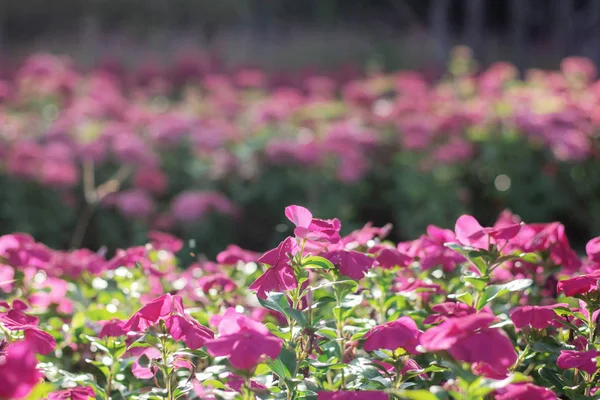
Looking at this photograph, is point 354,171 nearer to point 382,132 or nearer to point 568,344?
point 382,132

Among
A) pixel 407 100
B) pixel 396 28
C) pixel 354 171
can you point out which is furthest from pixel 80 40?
pixel 354 171

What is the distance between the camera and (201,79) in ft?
25.7

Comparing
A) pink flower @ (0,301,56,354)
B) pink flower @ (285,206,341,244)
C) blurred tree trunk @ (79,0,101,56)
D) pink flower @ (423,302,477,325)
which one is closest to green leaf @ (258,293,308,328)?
pink flower @ (285,206,341,244)

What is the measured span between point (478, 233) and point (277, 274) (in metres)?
0.32

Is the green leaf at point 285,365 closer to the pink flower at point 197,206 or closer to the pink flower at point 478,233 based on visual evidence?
the pink flower at point 478,233

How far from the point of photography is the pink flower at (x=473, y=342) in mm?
938

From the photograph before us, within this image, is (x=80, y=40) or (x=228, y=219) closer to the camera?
(x=228, y=219)

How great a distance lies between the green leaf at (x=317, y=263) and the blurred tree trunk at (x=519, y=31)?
413 inches

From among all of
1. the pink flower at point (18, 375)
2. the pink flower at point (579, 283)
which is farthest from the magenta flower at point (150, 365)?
the pink flower at point (579, 283)

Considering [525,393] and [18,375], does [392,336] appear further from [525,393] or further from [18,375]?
[18,375]

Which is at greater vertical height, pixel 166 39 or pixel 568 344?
pixel 568 344

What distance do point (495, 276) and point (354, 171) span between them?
2.31 m

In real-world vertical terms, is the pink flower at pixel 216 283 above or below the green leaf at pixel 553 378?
below

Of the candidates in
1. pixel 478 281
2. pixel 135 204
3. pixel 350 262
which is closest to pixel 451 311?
pixel 478 281
